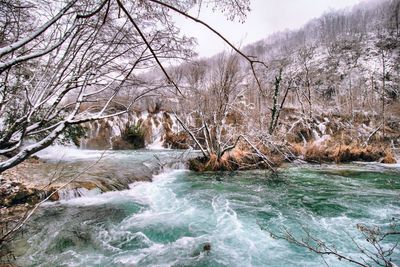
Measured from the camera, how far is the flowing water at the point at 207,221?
453cm

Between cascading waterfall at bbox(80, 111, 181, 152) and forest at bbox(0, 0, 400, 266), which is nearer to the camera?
forest at bbox(0, 0, 400, 266)

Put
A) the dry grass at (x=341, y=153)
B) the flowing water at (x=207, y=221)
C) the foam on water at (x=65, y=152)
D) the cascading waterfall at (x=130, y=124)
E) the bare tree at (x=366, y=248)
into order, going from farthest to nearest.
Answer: the cascading waterfall at (x=130, y=124) → the dry grass at (x=341, y=153) → the foam on water at (x=65, y=152) → the flowing water at (x=207, y=221) → the bare tree at (x=366, y=248)

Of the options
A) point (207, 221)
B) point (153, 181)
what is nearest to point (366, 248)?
point (207, 221)

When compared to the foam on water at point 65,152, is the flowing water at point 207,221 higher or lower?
lower

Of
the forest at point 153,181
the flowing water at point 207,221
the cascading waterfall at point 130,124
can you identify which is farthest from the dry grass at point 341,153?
the cascading waterfall at point 130,124

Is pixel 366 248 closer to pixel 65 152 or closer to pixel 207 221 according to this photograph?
pixel 207 221

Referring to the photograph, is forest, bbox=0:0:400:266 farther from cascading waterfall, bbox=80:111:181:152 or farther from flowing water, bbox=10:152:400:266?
cascading waterfall, bbox=80:111:181:152

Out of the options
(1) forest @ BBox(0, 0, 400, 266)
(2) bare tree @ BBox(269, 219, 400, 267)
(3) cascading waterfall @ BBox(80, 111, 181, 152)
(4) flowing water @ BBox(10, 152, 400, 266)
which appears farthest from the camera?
(3) cascading waterfall @ BBox(80, 111, 181, 152)

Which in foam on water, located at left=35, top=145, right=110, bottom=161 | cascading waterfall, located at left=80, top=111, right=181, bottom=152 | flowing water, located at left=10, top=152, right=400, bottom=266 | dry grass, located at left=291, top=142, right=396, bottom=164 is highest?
cascading waterfall, located at left=80, top=111, right=181, bottom=152

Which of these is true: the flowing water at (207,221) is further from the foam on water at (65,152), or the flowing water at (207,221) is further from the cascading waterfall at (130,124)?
the cascading waterfall at (130,124)

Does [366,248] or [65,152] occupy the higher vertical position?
[65,152]

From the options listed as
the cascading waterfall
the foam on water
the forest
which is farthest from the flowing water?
the cascading waterfall

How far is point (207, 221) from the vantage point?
20.3 feet

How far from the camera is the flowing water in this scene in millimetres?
4527
